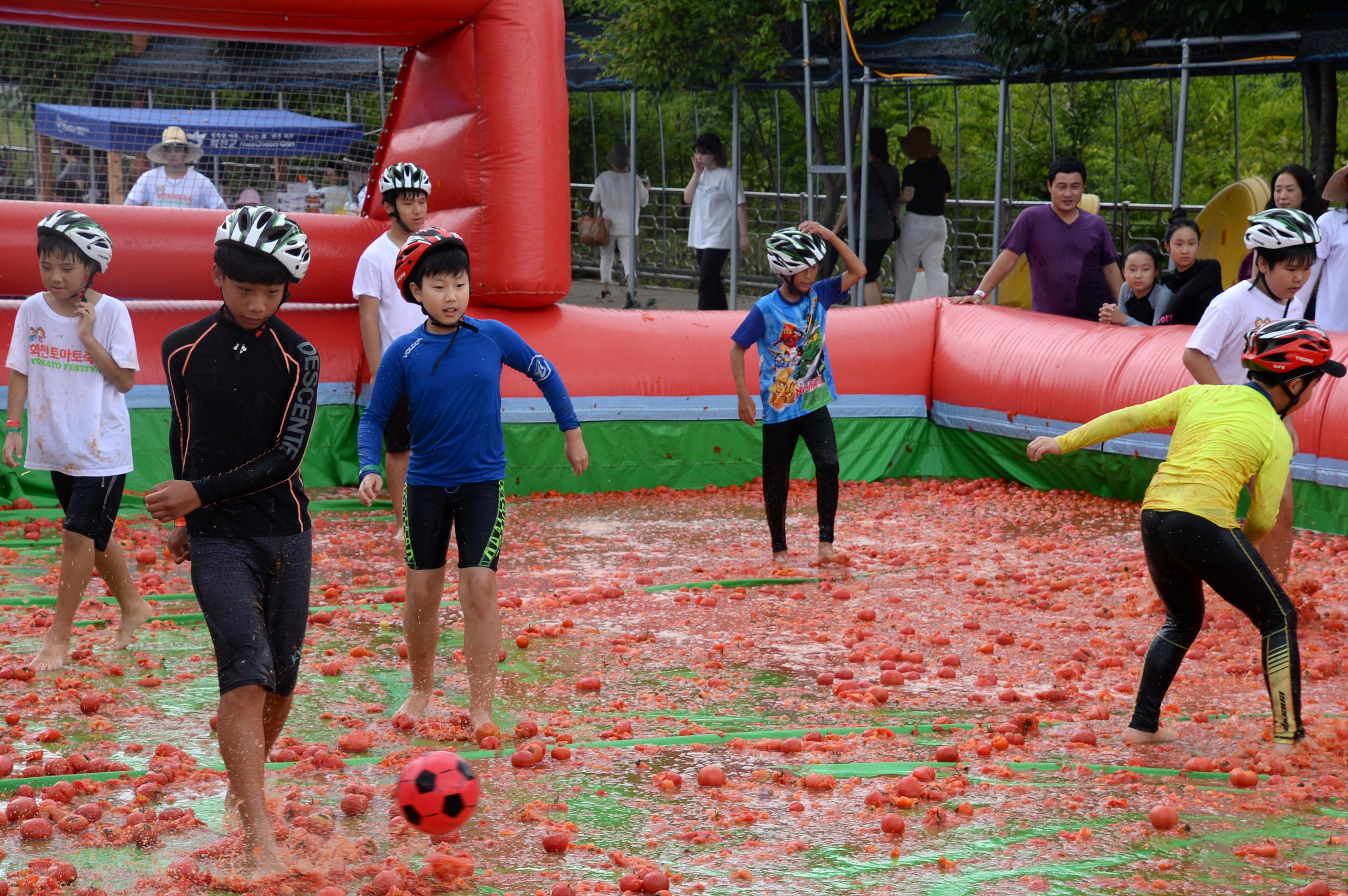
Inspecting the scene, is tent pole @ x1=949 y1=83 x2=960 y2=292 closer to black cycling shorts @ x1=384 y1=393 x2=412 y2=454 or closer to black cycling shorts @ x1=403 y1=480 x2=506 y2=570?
black cycling shorts @ x1=384 y1=393 x2=412 y2=454

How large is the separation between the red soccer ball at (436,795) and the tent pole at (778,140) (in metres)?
16.7

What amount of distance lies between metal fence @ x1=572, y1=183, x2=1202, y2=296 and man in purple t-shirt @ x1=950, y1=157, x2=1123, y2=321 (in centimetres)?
454

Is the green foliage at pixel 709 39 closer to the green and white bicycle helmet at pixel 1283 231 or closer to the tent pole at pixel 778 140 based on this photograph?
the tent pole at pixel 778 140

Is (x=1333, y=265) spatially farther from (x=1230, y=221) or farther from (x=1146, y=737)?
(x=1146, y=737)

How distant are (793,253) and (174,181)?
6.00m

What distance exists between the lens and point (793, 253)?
318 inches

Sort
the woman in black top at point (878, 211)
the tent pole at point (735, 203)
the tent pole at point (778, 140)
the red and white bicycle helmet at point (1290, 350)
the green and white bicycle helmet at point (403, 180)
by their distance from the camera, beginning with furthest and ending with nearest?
1. the tent pole at point (778, 140)
2. the tent pole at point (735, 203)
3. the woman in black top at point (878, 211)
4. the green and white bicycle helmet at point (403, 180)
5. the red and white bicycle helmet at point (1290, 350)

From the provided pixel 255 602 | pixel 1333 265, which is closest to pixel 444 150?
pixel 1333 265

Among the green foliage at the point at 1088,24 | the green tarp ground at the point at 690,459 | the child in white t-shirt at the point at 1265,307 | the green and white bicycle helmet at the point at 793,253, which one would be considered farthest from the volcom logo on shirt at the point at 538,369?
the green foliage at the point at 1088,24

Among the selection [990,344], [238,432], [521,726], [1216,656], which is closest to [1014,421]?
[990,344]

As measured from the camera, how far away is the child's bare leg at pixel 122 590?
630 centimetres

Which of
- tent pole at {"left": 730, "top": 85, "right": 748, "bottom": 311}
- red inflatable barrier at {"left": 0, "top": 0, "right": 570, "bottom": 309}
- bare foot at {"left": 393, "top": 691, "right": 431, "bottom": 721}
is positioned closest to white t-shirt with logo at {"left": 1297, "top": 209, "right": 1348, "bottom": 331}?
red inflatable barrier at {"left": 0, "top": 0, "right": 570, "bottom": 309}

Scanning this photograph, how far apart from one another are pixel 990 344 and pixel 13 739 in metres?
7.87

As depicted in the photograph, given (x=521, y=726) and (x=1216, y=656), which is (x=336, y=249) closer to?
(x=521, y=726)
